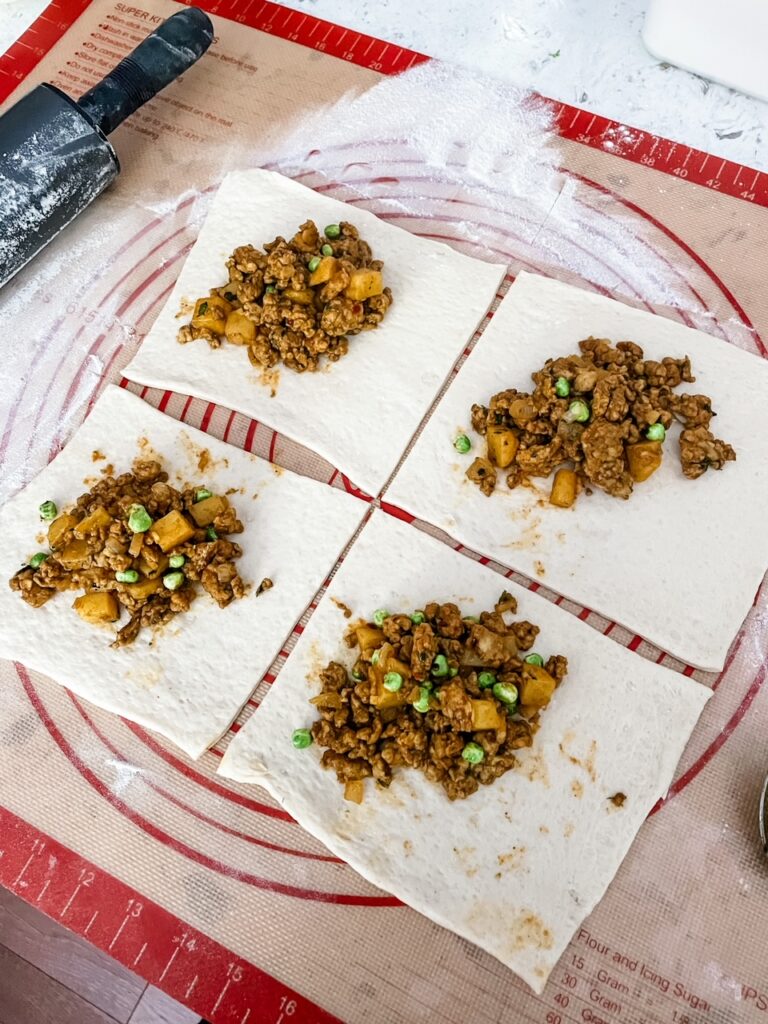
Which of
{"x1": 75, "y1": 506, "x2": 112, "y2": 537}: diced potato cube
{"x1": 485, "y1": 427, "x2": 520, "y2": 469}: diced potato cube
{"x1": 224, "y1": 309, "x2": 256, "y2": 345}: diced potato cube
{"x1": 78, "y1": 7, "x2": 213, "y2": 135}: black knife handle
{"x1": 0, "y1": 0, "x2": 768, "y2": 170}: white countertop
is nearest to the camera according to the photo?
Answer: {"x1": 75, "y1": 506, "x2": 112, "y2": 537}: diced potato cube

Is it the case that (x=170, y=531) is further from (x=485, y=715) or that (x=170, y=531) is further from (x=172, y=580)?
(x=485, y=715)

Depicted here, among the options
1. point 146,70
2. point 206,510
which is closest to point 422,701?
point 206,510

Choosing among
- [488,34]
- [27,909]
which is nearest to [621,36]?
[488,34]

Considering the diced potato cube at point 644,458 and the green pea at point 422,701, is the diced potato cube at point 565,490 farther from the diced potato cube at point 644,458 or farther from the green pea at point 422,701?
the green pea at point 422,701

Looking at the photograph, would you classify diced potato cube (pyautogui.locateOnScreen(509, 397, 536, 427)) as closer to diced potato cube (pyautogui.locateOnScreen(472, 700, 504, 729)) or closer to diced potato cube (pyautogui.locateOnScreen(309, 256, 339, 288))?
diced potato cube (pyautogui.locateOnScreen(309, 256, 339, 288))

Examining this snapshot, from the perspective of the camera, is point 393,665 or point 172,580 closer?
point 393,665

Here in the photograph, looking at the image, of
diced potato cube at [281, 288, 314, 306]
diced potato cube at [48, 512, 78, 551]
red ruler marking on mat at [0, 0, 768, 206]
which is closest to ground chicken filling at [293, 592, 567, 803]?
diced potato cube at [48, 512, 78, 551]

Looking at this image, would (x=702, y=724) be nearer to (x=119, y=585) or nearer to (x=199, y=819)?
(x=199, y=819)

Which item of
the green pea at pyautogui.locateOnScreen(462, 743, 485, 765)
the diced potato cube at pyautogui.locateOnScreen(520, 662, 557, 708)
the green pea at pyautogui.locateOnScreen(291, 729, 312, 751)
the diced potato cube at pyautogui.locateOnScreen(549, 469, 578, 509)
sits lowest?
the green pea at pyautogui.locateOnScreen(291, 729, 312, 751)
